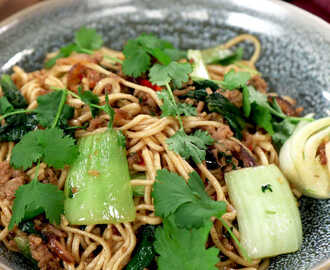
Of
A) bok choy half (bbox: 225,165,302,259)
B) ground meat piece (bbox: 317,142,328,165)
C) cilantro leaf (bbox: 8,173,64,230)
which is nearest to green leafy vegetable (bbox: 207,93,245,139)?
bok choy half (bbox: 225,165,302,259)

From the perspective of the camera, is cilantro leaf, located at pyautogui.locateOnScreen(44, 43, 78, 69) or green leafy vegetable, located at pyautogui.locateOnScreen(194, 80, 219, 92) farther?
cilantro leaf, located at pyautogui.locateOnScreen(44, 43, 78, 69)

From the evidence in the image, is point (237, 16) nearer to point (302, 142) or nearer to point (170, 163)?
point (302, 142)

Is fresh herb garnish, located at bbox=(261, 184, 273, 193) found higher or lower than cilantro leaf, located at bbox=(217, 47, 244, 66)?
lower

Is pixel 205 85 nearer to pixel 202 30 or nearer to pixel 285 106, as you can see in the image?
pixel 285 106

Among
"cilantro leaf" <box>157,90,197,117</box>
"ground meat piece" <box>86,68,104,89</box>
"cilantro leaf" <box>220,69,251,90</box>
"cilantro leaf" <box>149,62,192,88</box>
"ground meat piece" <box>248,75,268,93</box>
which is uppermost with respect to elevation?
"ground meat piece" <box>86,68,104,89</box>

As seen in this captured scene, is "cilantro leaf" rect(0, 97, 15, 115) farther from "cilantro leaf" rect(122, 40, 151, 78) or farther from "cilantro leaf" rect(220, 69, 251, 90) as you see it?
"cilantro leaf" rect(220, 69, 251, 90)

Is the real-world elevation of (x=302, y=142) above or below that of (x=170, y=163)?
below

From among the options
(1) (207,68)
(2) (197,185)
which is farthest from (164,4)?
(2) (197,185)

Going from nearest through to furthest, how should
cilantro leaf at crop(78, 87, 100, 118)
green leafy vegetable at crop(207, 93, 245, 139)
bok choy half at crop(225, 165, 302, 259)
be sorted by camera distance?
bok choy half at crop(225, 165, 302, 259) → cilantro leaf at crop(78, 87, 100, 118) → green leafy vegetable at crop(207, 93, 245, 139)
